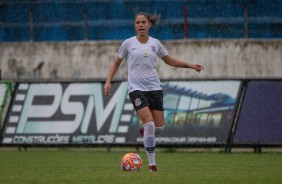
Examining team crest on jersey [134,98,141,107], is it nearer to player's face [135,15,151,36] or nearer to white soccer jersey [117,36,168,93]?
white soccer jersey [117,36,168,93]

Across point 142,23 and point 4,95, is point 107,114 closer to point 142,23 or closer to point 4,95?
point 4,95

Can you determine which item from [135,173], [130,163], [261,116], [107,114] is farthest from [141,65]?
[107,114]

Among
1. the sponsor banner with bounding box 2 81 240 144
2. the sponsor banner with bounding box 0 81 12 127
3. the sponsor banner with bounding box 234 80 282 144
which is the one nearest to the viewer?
the sponsor banner with bounding box 234 80 282 144

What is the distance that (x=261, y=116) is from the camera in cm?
1997

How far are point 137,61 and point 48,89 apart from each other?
829cm

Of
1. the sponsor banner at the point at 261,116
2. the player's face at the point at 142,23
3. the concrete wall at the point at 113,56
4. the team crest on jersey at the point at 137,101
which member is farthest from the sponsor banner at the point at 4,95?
the player's face at the point at 142,23

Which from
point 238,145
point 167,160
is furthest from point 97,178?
point 238,145

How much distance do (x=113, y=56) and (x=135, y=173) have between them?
11.9m

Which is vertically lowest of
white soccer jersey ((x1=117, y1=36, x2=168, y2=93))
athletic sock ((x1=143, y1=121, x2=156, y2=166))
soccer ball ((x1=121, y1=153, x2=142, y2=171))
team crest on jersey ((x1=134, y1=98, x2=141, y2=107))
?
soccer ball ((x1=121, y1=153, x2=142, y2=171))

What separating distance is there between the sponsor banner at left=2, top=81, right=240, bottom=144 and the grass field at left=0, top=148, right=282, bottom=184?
60.8 inches

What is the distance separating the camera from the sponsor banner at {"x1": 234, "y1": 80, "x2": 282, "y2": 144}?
19.9 meters

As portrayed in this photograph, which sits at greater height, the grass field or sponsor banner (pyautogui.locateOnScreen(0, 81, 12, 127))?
sponsor banner (pyautogui.locateOnScreen(0, 81, 12, 127))

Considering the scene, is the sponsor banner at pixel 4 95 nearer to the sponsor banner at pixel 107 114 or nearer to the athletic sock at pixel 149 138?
the sponsor banner at pixel 107 114

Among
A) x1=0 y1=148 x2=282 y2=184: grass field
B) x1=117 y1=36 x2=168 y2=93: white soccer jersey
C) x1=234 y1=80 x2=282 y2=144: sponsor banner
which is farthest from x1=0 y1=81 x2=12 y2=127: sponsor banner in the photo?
x1=117 y1=36 x2=168 y2=93: white soccer jersey
